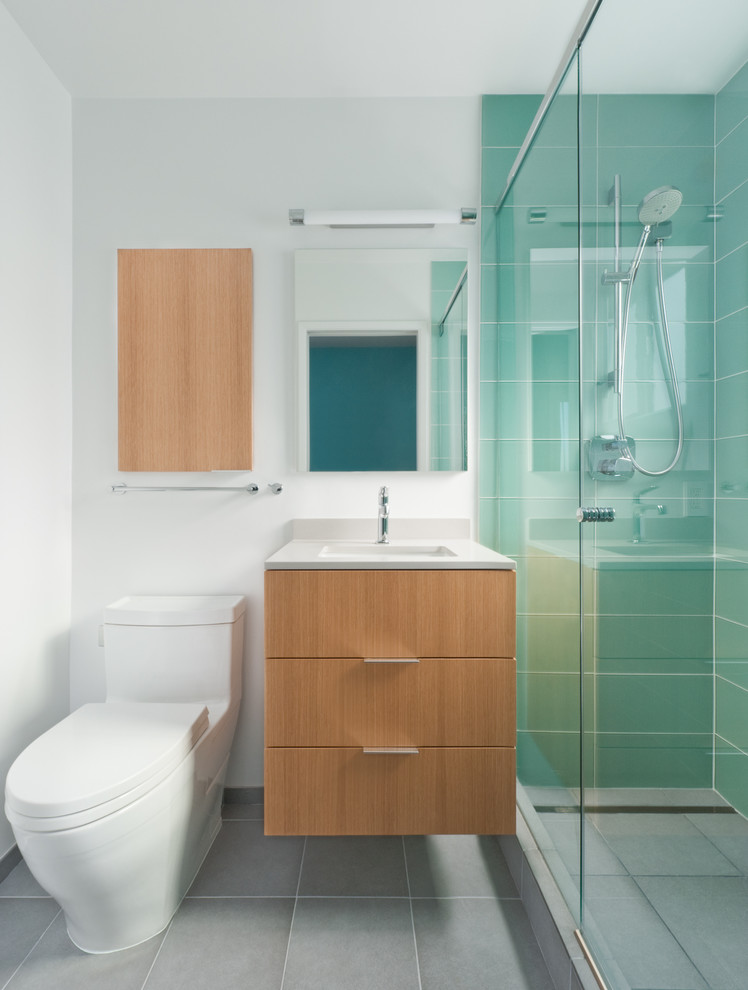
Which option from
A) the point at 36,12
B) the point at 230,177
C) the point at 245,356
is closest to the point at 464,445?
the point at 245,356

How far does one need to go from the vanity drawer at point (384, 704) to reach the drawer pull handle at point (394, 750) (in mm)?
22

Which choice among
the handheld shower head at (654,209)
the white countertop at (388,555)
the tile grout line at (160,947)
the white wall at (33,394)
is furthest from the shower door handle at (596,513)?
the white wall at (33,394)

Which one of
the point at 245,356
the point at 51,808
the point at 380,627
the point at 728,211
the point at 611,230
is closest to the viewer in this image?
the point at 728,211

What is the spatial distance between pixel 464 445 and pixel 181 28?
4.74 feet

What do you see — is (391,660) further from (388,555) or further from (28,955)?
(28,955)

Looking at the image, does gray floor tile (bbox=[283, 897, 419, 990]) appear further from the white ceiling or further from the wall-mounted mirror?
the white ceiling

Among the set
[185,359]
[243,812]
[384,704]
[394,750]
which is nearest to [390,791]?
[394,750]

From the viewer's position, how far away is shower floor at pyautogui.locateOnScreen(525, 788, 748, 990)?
71cm

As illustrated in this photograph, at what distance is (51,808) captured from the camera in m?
1.15

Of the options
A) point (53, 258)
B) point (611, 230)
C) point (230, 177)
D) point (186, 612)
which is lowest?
point (186, 612)

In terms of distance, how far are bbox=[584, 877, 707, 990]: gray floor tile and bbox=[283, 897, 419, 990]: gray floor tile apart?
0.45 m

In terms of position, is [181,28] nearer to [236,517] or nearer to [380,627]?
[236,517]

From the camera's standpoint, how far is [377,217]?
1.88 m

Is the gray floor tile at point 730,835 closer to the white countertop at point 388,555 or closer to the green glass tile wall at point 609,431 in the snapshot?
the green glass tile wall at point 609,431
